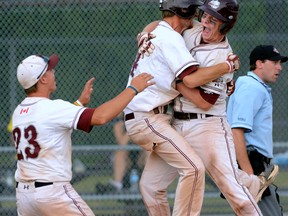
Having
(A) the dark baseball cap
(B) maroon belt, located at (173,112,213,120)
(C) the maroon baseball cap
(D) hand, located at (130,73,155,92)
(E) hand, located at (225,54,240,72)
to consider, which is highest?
(E) hand, located at (225,54,240,72)

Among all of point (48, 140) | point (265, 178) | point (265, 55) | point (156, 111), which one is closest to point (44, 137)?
point (48, 140)

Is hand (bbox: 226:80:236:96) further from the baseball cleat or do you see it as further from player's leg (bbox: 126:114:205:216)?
the baseball cleat

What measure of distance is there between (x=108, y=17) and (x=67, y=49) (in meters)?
0.50

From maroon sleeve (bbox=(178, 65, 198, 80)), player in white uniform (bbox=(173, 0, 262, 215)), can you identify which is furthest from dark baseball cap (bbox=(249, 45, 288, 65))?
maroon sleeve (bbox=(178, 65, 198, 80))

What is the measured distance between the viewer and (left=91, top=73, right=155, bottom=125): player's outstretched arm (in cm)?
630

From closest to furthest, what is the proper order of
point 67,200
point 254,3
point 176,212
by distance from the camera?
point 67,200 < point 176,212 < point 254,3

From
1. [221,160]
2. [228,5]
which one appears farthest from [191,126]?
[228,5]

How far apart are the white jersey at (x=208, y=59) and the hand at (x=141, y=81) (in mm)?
511

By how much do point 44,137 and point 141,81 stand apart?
2.36 feet

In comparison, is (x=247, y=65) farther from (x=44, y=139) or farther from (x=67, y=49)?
(x=44, y=139)

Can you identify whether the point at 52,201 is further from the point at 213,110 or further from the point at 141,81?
the point at 213,110

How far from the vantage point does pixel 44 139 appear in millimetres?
6379

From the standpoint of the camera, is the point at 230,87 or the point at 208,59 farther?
the point at 230,87

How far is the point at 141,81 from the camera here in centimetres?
635
